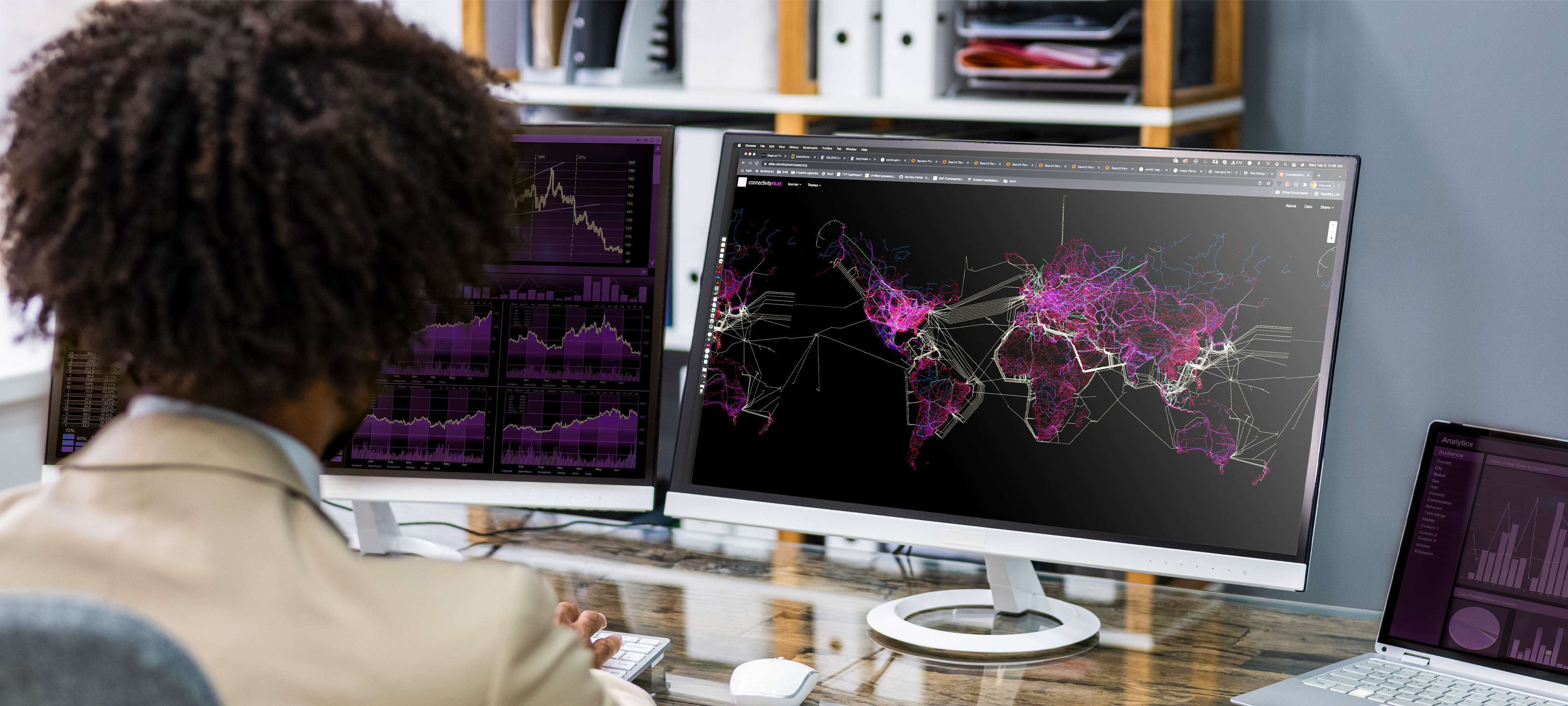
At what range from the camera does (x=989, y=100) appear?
5.78 ft

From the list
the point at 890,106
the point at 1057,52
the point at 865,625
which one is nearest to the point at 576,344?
the point at 865,625

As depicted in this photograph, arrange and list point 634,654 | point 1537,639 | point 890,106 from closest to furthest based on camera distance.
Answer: point 1537,639 → point 634,654 → point 890,106

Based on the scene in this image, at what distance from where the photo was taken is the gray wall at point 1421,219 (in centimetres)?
172

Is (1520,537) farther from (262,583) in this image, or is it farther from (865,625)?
(262,583)

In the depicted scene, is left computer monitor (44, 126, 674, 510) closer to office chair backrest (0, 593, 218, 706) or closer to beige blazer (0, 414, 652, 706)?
beige blazer (0, 414, 652, 706)

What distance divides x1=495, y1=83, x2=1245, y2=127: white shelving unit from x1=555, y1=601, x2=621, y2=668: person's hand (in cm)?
71

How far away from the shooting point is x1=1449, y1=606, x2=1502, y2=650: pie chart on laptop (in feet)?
3.49

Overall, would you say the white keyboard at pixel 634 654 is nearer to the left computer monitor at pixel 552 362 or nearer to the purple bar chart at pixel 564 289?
the left computer monitor at pixel 552 362

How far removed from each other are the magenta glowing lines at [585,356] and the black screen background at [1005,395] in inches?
4.6

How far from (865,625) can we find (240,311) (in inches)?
31.5

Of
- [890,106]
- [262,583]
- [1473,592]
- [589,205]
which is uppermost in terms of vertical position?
[890,106]

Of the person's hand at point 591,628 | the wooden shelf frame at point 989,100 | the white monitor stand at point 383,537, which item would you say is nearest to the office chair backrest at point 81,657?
the person's hand at point 591,628

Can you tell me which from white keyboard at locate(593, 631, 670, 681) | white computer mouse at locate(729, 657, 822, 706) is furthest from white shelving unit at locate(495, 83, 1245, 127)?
white computer mouse at locate(729, 657, 822, 706)

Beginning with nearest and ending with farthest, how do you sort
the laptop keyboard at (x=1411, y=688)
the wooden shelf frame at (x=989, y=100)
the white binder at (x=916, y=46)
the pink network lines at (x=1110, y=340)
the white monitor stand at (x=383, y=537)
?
1. the laptop keyboard at (x=1411, y=688)
2. the pink network lines at (x=1110, y=340)
3. the white monitor stand at (x=383, y=537)
4. the wooden shelf frame at (x=989, y=100)
5. the white binder at (x=916, y=46)
